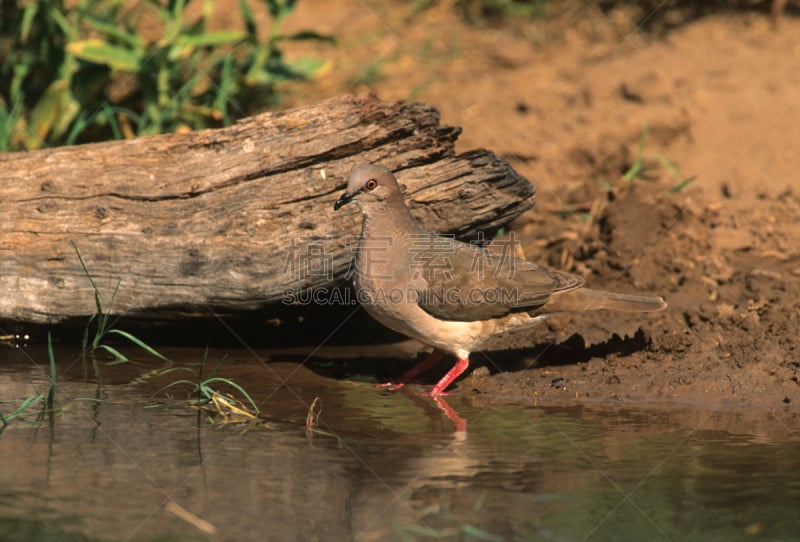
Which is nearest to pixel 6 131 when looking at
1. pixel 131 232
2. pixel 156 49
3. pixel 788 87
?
pixel 156 49

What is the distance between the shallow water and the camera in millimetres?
3539

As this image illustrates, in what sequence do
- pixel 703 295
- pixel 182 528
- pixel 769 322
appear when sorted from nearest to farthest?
pixel 182 528, pixel 769 322, pixel 703 295

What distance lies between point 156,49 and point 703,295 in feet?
14.1

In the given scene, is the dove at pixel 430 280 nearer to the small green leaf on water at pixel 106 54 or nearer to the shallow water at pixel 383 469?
the shallow water at pixel 383 469

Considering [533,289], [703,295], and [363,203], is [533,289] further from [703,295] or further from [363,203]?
[703,295]

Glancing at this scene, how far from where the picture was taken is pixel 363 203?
5.32 metres

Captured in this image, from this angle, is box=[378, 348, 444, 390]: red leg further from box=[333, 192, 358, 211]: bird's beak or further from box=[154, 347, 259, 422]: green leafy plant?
box=[333, 192, 358, 211]: bird's beak

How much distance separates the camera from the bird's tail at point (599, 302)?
5.77 m

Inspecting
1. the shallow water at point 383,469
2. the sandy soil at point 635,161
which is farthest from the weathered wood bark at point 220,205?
the sandy soil at point 635,161

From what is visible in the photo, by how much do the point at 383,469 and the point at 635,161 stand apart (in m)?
4.74

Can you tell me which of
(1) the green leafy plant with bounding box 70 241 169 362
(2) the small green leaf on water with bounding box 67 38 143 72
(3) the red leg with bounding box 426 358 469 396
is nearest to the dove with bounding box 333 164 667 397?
(3) the red leg with bounding box 426 358 469 396

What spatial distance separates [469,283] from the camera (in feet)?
18.0

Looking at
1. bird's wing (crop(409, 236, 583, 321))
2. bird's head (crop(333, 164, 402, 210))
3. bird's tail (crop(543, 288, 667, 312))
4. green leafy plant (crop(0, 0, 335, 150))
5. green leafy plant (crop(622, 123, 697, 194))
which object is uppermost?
green leafy plant (crop(0, 0, 335, 150))

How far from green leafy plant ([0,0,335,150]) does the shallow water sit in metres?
2.67
